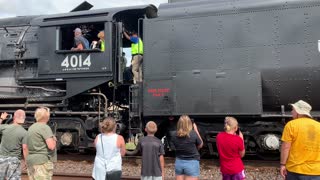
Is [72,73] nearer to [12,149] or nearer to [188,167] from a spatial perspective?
[12,149]

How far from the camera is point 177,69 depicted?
8555 mm

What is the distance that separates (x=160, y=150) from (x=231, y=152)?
103 cm

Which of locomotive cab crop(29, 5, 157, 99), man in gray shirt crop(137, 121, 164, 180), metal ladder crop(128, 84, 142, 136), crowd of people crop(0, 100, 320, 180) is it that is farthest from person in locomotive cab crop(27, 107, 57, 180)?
locomotive cab crop(29, 5, 157, 99)

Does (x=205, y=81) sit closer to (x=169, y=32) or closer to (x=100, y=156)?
(x=169, y=32)

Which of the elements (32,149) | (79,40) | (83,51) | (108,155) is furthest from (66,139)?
(108,155)

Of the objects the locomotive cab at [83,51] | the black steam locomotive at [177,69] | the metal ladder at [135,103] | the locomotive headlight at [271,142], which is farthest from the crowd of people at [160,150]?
the locomotive cab at [83,51]

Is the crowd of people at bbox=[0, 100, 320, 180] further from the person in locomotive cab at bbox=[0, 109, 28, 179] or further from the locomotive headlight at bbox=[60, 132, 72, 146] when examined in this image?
the locomotive headlight at bbox=[60, 132, 72, 146]

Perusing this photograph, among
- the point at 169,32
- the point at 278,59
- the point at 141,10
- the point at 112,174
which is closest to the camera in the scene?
the point at 112,174

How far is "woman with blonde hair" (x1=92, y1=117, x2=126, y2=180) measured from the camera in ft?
16.2

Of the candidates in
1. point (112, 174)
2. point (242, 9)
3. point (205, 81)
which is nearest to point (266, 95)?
point (205, 81)

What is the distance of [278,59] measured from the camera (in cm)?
789

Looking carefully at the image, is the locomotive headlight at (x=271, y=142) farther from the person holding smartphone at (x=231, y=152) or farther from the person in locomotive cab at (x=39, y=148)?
the person in locomotive cab at (x=39, y=148)

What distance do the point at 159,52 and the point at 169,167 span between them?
102 inches

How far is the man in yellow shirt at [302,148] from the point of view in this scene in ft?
14.4
